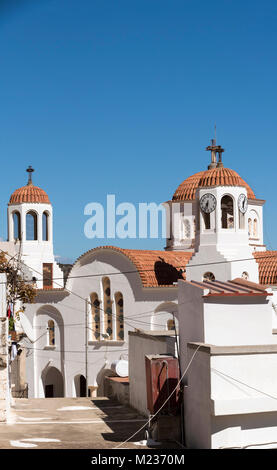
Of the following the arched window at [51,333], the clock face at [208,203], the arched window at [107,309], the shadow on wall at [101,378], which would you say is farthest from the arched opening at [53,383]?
the clock face at [208,203]

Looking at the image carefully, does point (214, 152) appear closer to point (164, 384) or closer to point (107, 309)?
point (107, 309)

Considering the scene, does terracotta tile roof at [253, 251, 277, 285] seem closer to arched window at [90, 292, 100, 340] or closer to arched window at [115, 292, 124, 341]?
arched window at [115, 292, 124, 341]

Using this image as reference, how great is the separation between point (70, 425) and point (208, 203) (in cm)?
1935

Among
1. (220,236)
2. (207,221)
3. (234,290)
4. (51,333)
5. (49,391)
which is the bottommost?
(49,391)

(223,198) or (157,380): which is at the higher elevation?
(223,198)

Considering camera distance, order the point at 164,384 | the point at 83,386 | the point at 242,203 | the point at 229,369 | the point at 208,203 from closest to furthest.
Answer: the point at 229,369, the point at 164,384, the point at 208,203, the point at 242,203, the point at 83,386

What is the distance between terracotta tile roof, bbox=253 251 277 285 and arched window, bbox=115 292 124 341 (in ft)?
23.7

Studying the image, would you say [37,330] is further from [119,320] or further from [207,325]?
[207,325]

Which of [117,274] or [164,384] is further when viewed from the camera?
[117,274]

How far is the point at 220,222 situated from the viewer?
118ft

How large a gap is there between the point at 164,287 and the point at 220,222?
412 cm

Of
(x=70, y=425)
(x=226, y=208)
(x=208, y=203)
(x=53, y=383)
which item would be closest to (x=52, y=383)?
(x=53, y=383)

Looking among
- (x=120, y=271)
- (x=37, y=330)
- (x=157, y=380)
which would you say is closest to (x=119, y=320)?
(x=120, y=271)

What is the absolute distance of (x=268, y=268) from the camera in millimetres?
37250
